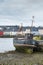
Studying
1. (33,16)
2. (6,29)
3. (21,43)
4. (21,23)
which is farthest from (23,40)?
(6,29)

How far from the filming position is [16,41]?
30422mm

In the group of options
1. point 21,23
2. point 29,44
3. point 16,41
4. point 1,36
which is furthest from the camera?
point 1,36

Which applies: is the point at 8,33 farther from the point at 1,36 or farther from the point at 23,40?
the point at 23,40

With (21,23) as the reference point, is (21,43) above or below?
below

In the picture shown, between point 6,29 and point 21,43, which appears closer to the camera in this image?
point 21,43

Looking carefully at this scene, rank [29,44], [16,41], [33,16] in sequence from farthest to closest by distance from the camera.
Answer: [33,16] < [16,41] < [29,44]

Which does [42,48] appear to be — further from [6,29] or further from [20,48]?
[6,29]

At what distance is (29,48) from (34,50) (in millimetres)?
1547

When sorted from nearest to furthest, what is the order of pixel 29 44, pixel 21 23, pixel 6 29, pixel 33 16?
1. pixel 29 44
2. pixel 33 16
3. pixel 21 23
4. pixel 6 29

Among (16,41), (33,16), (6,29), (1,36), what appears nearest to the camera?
(16,41)

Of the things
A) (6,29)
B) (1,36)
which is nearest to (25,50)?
(1,36)

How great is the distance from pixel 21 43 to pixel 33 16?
8721mm

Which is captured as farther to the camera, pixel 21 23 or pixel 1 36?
pixel 1 36

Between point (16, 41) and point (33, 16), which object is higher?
point (33, 16)
